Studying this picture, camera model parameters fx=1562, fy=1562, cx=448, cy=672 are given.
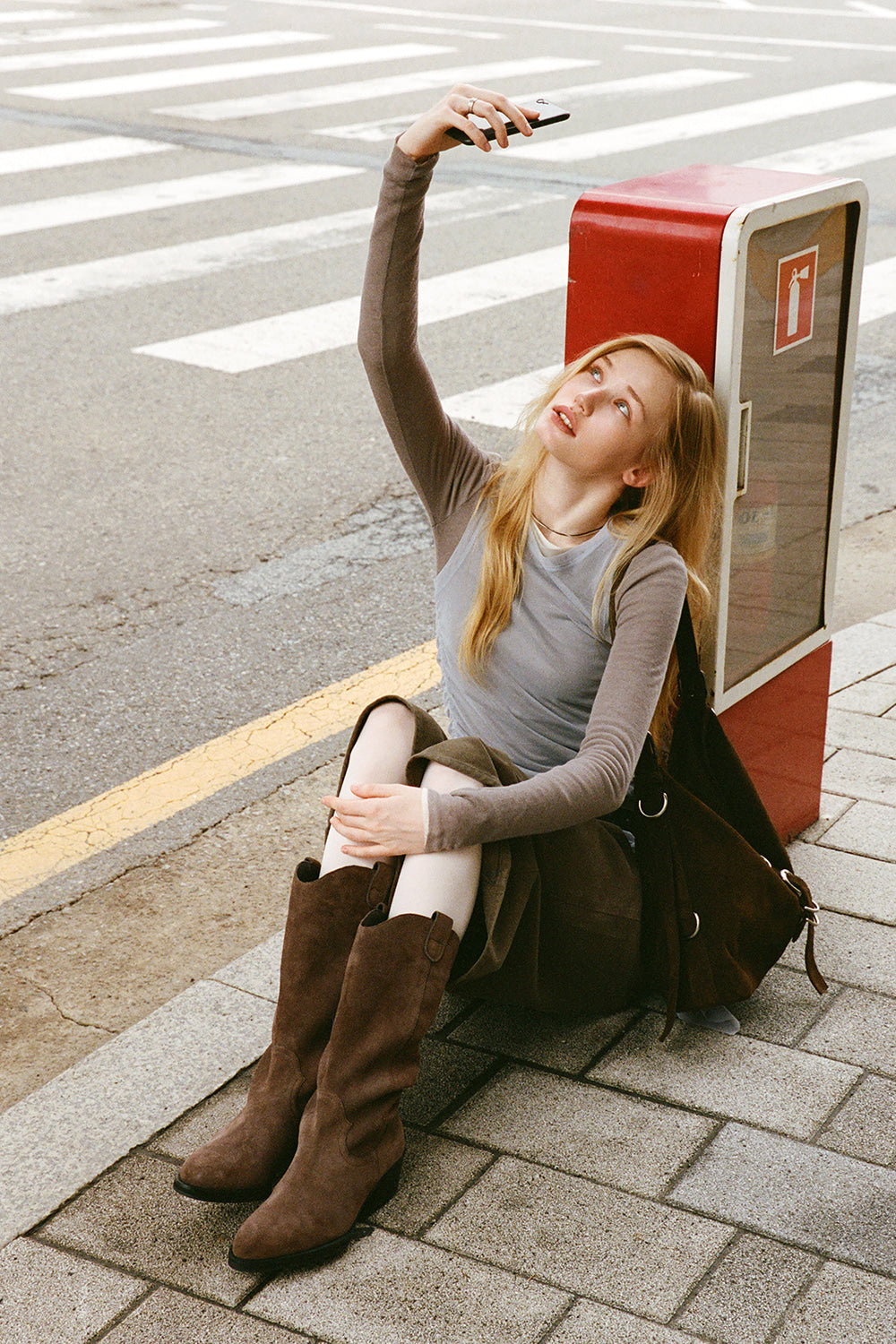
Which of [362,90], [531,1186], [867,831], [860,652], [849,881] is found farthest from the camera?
[362,90]

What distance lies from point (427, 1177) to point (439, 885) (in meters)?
0.46

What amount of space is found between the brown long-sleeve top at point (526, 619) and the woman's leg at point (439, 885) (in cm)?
7

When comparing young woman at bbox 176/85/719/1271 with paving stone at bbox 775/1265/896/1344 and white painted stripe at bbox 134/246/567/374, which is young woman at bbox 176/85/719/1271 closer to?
paving stone at bbox 775/1265/896/1344

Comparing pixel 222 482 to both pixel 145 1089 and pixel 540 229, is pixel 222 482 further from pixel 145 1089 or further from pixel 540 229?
pixel 540 229

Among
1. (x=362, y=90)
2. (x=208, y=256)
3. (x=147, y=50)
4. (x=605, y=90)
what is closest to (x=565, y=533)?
(x=208, y=256)

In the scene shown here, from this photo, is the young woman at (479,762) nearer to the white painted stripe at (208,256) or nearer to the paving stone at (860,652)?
the paving stone at (860,652)

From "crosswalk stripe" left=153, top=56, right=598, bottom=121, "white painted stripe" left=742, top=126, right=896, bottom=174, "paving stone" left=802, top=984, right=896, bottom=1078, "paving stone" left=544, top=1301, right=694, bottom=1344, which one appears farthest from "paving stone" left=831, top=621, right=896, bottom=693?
"crosswalk stripe" left=153, top=56, right=598, bottom=121

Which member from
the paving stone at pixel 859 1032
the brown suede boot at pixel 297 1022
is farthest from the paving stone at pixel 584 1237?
the paving stone at pixel 859 1032

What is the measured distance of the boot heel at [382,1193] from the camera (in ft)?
7.68

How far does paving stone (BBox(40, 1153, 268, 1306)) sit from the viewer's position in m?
2.22

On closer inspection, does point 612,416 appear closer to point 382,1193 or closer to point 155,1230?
point 382,1193

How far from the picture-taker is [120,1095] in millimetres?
2615

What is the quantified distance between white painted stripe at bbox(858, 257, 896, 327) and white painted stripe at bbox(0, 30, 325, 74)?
9.74 metres

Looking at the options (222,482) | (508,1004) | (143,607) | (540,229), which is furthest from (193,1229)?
(540,229)
